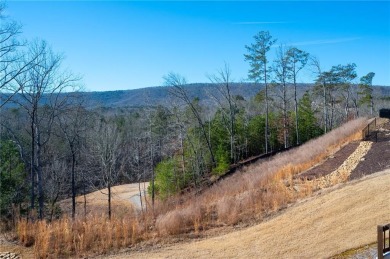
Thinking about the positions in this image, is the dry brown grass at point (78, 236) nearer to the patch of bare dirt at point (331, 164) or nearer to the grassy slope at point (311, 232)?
the grassy slope at point (311, 232)

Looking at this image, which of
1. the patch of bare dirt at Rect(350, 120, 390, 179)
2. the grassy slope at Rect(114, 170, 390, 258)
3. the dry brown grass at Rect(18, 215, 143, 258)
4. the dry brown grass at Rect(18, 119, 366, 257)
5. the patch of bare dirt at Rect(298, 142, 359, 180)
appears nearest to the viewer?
the grassy slope at Rect(114, 170, 390, 258)

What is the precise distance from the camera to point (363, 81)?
52750 mm

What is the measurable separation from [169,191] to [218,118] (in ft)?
30.6

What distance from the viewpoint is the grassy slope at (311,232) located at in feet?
29.1

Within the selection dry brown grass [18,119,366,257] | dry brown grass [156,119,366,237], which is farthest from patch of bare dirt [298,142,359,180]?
dry brown grass [18,119,366,257]

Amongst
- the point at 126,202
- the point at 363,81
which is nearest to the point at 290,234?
the point at 126,202

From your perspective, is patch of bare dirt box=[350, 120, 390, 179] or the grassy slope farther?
patch of bare dirt box=[350, 120, 390, 179]

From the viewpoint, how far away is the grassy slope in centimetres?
886

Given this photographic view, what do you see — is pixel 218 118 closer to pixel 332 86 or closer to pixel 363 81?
pixel 332 86

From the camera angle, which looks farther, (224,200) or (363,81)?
(363,81)

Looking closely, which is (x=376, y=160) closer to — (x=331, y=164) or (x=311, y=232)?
(x=331, y=164)

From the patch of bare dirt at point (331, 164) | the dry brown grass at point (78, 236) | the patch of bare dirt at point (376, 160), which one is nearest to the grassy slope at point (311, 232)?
the dry brown grass at point (78, 236)

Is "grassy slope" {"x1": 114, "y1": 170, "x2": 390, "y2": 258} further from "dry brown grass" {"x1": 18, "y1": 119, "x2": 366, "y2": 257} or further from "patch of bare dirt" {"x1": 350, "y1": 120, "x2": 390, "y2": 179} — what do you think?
"patch of bare dirt" {"x1": 350, "y1": 120, "x2": 390, "y2": 179}

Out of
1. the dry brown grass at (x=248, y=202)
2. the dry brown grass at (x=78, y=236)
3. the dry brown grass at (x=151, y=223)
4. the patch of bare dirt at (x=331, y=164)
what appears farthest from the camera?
the patch of bare dirt at (x=331, y=164)
